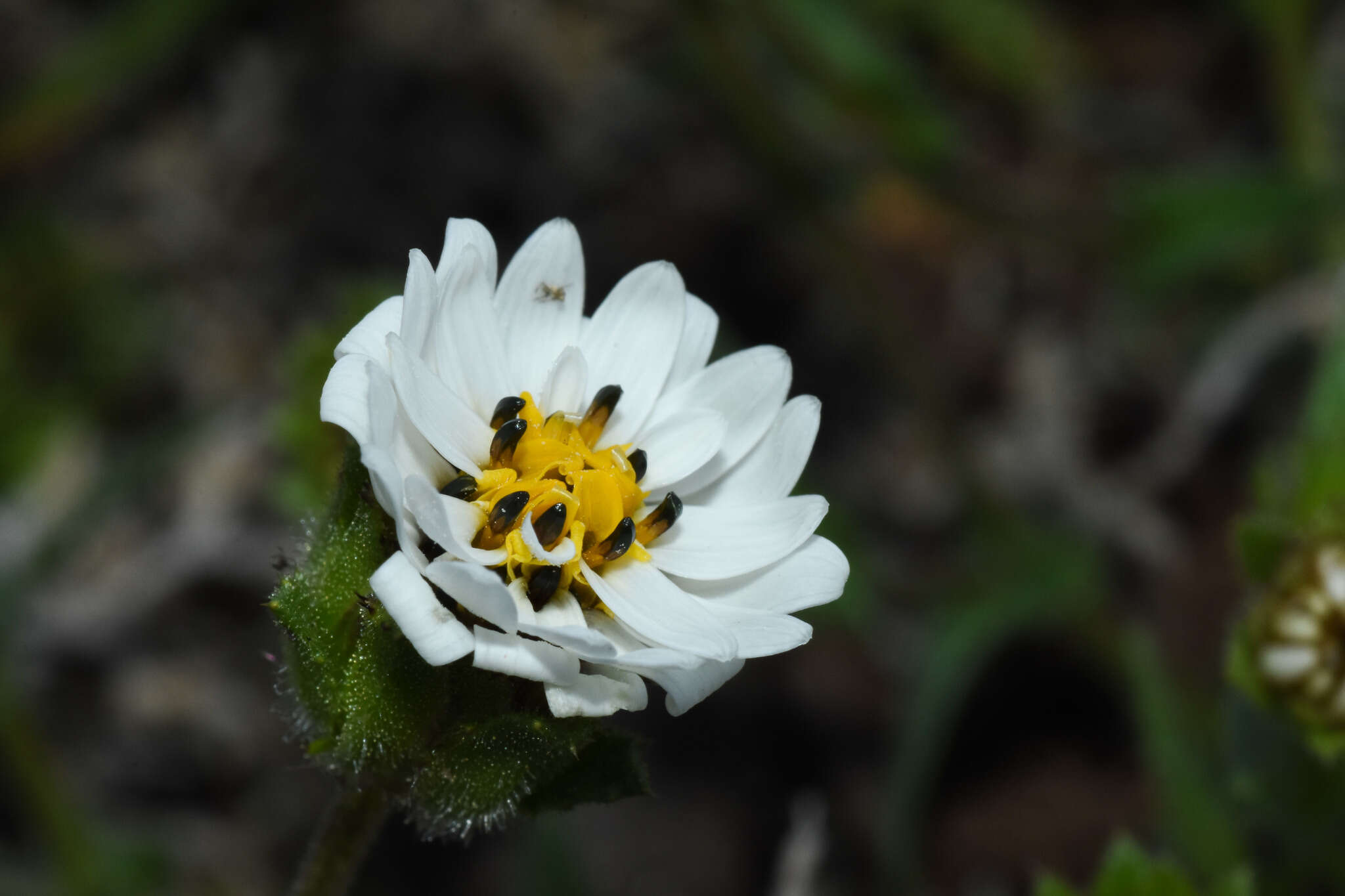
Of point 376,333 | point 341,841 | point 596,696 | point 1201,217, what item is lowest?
point 341,841

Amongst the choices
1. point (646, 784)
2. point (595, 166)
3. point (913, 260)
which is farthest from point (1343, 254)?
point (646, 784)

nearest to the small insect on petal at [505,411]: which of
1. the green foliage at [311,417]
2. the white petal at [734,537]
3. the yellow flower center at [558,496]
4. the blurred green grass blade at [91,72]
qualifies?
the yellow flower center at [558,496]

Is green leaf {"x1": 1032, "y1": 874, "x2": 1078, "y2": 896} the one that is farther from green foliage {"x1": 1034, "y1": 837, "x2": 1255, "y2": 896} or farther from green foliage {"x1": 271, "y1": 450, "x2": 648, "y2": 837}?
green foliage {"x1": 271, "y1": 450, "x2": 648, "y2": 837}

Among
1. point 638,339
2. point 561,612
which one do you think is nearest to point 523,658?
point 561,612

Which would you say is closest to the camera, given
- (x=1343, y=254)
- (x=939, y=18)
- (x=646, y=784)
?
(x=646, y=784)

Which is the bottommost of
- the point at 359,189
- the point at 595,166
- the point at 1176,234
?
the point at 359,189

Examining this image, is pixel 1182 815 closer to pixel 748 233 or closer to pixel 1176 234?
pixel 1176 234

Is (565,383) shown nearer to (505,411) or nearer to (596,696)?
(505,411)
